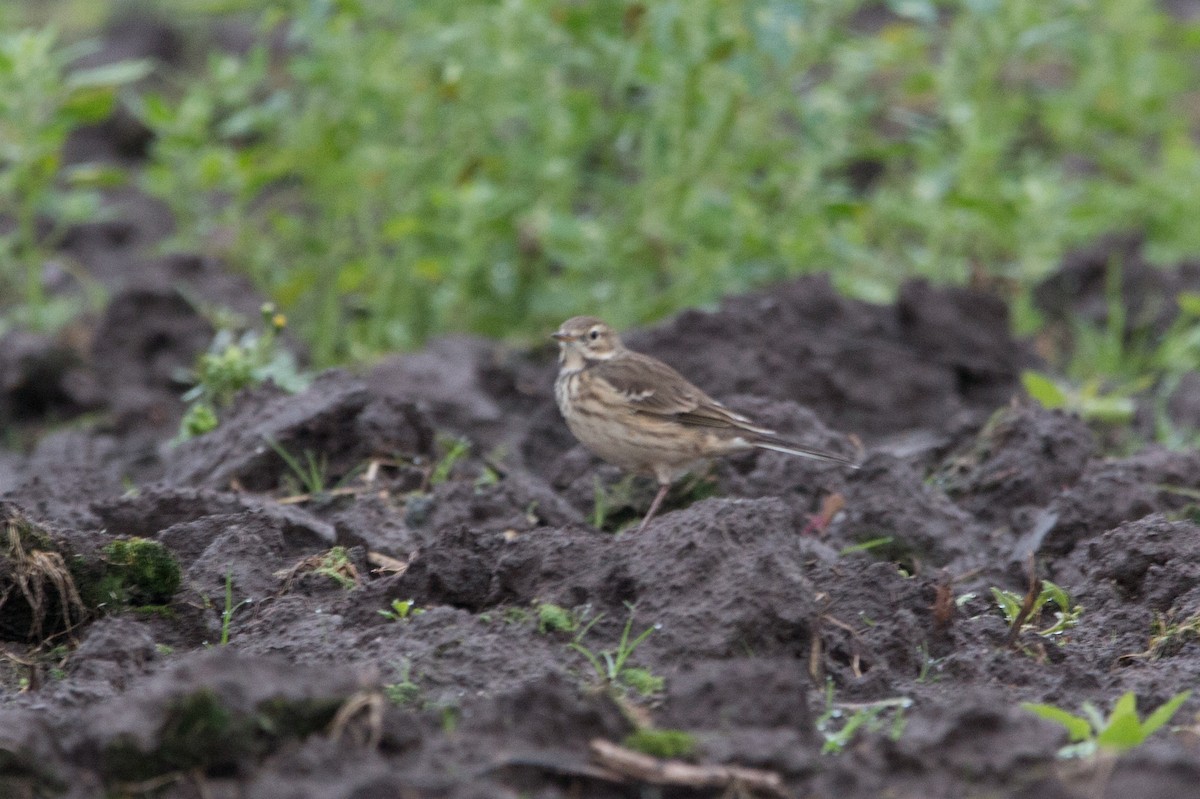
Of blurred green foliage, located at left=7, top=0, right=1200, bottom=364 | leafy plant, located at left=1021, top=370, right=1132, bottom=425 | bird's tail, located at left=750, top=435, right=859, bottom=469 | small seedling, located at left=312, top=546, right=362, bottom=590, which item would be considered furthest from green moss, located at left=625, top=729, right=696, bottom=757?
blurred green foliage, located at left=7, top=0, right=1200, bottom=364

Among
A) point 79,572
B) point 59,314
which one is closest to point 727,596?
point 79,572

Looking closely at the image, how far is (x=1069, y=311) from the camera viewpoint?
945 centimetres

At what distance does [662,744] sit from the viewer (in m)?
3.43

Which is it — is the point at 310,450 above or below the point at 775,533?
below

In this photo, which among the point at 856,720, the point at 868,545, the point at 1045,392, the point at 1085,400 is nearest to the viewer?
the point at 856,720

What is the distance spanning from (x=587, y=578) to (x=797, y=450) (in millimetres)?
1788

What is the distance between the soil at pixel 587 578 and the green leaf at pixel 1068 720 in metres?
0.03

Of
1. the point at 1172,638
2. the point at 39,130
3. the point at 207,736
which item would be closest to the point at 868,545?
the point at 1172,638

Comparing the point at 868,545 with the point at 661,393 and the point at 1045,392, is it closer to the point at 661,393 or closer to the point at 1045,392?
the point at 661,393

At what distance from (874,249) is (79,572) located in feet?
20.5

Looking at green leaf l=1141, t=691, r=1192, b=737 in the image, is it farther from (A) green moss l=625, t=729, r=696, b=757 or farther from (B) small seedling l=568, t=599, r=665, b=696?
(B) small seedling l=568, t=599, r=665, b=696

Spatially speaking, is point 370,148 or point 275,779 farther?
point 370,148

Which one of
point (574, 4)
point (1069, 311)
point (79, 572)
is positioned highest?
point (574, 4)

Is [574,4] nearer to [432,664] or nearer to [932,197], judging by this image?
[932,197]
